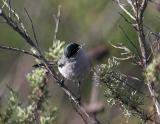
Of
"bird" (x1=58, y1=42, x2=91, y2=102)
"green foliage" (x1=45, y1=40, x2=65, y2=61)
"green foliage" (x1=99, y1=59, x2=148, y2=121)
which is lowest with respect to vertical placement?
"green foliage" (x1=99, y1=59, x2=148, y2=121)

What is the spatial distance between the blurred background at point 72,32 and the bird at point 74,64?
78 centimetres

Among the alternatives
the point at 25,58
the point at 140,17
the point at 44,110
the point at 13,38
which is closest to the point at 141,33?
the point at 140,17

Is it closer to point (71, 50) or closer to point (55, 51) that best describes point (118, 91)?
point (55, 51)

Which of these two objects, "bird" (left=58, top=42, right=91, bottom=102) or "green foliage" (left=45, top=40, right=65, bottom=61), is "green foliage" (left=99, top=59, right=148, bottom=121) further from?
"bird" (left=58, top=42, right=91, bottom=102)

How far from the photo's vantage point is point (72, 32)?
5.98 m

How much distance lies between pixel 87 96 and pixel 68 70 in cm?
258

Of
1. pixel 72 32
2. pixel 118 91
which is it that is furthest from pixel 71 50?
pixel 72 32

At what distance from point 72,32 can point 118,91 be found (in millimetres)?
3704

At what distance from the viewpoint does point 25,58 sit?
468cm

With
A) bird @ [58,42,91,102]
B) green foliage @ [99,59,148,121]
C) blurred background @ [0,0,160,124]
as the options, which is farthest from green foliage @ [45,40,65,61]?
blurred background @ [0,0,160,124]

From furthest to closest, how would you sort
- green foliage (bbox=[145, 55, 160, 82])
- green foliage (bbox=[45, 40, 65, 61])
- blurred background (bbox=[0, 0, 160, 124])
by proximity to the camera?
blurred background (bbox=[0, 0, 160, 124])
green foliage (bbox=[45, 40, 65, 61])
green foliage (bbox=[145, 55, 160, 82])

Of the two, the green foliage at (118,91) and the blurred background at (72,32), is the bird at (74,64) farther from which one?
the green foliage at (118,91)

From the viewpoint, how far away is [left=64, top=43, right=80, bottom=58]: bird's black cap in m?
3.66

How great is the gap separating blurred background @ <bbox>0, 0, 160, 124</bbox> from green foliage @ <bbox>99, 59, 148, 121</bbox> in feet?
6.50
